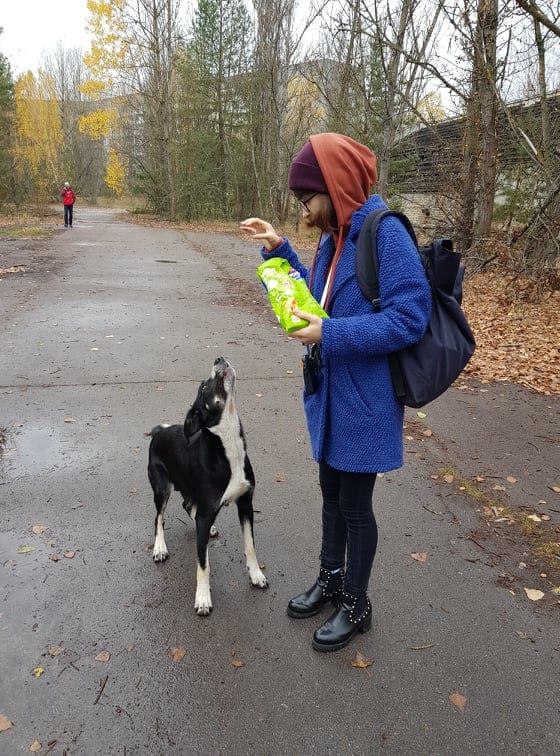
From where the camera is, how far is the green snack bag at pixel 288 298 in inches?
85.4

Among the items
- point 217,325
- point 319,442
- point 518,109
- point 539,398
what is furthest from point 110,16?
point 319,442

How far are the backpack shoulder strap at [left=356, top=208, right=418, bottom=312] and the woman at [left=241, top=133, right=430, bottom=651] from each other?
0.11 feet

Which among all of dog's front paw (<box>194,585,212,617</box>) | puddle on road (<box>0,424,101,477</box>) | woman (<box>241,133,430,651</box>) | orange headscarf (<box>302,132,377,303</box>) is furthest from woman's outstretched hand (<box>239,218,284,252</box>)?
puddle on road (<box>0,424,101,477</box>)

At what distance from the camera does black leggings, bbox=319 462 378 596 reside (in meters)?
2.50

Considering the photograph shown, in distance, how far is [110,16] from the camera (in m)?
29.6

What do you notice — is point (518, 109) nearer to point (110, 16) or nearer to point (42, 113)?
point (110, 16)

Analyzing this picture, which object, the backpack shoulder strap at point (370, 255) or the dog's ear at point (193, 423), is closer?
the backpack shoulder strap at point (370, 255)

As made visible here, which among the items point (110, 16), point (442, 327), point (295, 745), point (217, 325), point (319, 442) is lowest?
point (295, 745)

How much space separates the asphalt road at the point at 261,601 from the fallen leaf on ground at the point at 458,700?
18 millimetres

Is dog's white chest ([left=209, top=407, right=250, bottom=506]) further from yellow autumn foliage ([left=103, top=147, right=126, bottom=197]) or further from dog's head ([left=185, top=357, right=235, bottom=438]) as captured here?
yellow autumn foliage ([left=103, top=147, right=126, bottom=197])

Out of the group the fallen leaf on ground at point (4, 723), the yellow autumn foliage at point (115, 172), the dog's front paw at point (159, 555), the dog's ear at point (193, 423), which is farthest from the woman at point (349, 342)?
the yellow autumn foliage at point (115, 172)

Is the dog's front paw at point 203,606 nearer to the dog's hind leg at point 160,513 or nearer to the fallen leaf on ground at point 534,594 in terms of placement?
the dog's hind leg at point 160,513

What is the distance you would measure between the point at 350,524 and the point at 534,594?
4.30 ft

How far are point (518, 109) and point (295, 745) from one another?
48.0 ft
